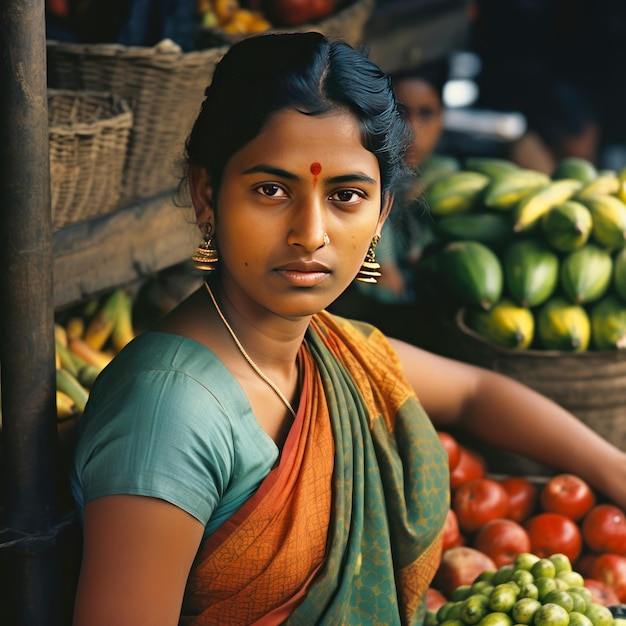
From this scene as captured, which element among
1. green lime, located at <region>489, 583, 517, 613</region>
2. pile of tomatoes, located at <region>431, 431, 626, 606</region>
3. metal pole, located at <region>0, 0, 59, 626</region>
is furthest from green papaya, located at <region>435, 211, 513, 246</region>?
metal pole, located at <region>0, 0, 59, 626</region>

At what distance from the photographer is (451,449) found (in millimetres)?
2461

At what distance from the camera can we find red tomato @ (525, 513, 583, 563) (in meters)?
2.30

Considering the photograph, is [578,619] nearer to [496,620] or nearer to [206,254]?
[496,620]

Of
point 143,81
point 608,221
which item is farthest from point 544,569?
point 143,81

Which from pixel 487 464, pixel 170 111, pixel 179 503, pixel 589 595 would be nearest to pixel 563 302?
pixel 487 464

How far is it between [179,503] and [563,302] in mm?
1696

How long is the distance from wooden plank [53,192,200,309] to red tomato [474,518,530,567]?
112 centimetres

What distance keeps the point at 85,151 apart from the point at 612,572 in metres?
1.71

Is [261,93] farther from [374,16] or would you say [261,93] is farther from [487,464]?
[374,16]

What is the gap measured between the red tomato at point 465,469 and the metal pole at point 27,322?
1.16 meters

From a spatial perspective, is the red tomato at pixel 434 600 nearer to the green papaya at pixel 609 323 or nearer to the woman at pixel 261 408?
the woman at pixel 261 408

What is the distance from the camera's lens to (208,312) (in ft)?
5.59

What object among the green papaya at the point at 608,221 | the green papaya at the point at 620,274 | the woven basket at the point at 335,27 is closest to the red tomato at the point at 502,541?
the green papaya at the point at 620,274

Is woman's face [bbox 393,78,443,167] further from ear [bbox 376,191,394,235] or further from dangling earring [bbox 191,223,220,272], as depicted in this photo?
dangling earring [bbox 191,223,220,272]
